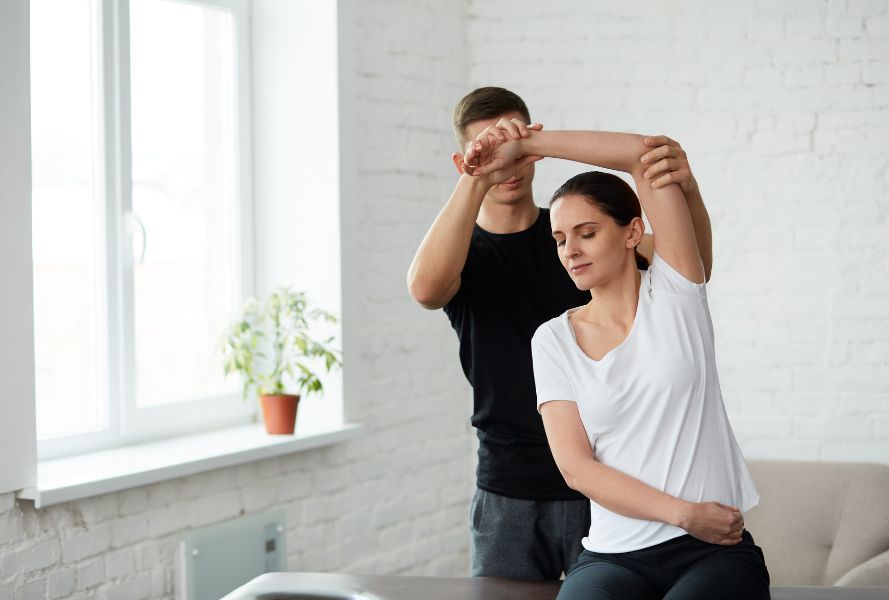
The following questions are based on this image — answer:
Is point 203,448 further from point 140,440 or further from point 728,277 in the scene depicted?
point 728,277

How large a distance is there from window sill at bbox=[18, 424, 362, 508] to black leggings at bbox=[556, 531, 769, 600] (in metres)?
1.48

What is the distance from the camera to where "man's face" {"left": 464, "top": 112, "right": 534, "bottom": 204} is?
7.09ft

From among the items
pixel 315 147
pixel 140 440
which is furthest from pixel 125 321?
pixel 315 147

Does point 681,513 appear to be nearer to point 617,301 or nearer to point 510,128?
point 617,301

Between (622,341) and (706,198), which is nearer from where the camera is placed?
(622,341)

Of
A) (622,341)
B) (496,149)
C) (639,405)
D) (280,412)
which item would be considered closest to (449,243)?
(496,149)

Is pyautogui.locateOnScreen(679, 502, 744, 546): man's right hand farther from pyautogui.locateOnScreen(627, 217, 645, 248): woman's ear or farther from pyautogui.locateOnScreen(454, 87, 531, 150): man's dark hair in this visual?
pyautogui.locateOnScreen(454, 87, 531, 150): man's dark hair

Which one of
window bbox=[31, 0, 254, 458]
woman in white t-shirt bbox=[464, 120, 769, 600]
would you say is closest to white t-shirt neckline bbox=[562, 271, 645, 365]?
woman in white t-shirt bbox=[464, 120, 769, 600]

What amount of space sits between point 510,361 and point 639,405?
0.47m

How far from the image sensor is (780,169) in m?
3.77

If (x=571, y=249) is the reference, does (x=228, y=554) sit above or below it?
below

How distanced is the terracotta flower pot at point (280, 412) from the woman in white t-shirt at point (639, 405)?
166 centimetres

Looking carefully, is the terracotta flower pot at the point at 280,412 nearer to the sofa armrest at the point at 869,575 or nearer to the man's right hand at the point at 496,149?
the man's right hand at the point at 496,149

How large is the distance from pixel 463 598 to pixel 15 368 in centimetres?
135
